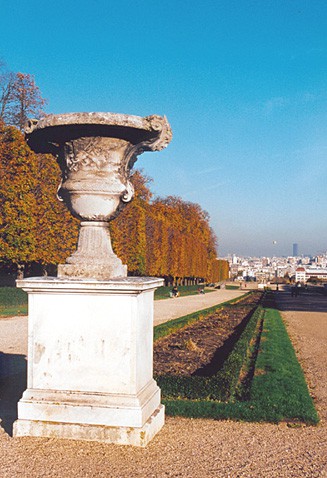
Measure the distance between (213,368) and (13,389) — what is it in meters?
3.56

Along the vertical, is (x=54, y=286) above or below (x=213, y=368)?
above

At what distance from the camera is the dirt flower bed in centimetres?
902

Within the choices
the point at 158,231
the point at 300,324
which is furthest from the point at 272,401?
the point at 158,231

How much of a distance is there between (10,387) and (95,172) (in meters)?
3.58

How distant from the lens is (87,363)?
4.88m

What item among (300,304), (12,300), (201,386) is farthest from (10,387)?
(300,304)

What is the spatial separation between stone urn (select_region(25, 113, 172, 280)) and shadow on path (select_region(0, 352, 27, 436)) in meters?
1.69

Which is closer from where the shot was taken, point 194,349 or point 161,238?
point 194,349

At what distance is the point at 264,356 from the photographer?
995 cm

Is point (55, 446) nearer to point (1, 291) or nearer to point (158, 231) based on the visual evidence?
point (1, 291)

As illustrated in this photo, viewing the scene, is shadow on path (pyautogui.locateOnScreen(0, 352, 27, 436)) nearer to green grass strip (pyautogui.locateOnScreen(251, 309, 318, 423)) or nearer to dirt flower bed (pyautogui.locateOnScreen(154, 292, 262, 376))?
dirt flower bed (pyautogui.locateOnScreen(154, 292, 262, 376))

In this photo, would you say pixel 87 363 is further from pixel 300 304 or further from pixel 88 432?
pixel 300 304

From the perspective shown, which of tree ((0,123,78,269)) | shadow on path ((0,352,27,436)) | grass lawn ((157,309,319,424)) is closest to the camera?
shadow on path ((0,352,27,436))

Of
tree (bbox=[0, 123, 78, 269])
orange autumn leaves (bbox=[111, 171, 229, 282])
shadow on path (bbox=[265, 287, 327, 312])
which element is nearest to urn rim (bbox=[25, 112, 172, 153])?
tree (bbox=[0, 123, 78, 269])
